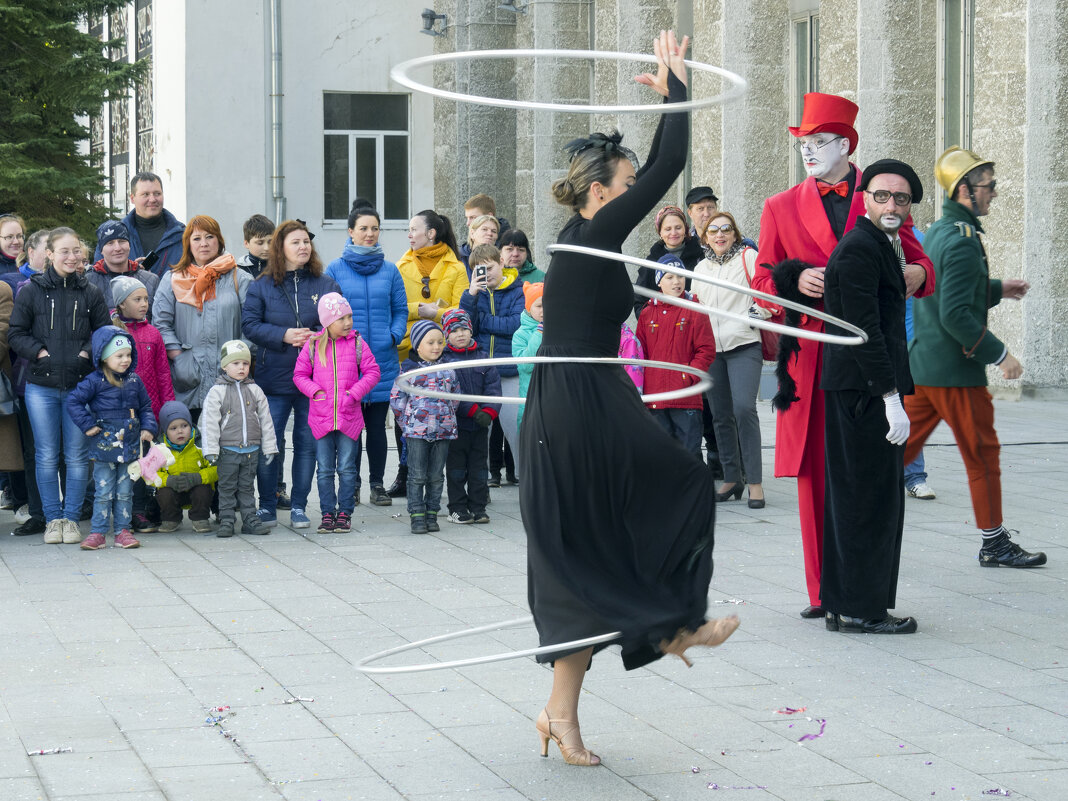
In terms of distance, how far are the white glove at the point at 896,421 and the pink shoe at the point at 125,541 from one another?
16.7 ft

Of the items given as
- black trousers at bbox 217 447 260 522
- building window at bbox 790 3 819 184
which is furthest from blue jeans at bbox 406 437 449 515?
building window at bbox 790 3 819 184

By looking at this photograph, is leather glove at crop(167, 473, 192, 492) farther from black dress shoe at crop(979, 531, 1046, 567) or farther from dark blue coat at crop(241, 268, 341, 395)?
black dress shoe at crop(979, 531, 1046, 567)

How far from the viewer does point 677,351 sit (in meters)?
11.0

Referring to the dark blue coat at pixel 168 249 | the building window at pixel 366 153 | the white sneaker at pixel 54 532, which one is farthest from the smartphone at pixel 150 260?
the building window at pixel 366 153

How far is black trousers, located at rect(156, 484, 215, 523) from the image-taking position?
33.7ft

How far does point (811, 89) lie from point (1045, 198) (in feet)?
15.3

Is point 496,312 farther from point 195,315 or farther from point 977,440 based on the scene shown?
point 977,440

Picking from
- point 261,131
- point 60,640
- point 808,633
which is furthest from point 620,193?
point 261,131

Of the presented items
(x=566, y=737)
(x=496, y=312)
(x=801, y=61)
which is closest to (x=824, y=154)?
(x=566, y=737)

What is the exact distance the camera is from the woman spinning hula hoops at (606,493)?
510 centimetres

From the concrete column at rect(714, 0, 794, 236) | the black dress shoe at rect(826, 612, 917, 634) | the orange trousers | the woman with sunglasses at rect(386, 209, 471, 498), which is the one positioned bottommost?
the black dress shoe at rect(826, 612, 917, 634)

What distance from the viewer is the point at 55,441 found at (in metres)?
10.0

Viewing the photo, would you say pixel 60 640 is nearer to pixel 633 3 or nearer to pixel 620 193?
pixel 620 193

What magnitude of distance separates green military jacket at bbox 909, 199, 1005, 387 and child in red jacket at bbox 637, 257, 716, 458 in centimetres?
228
